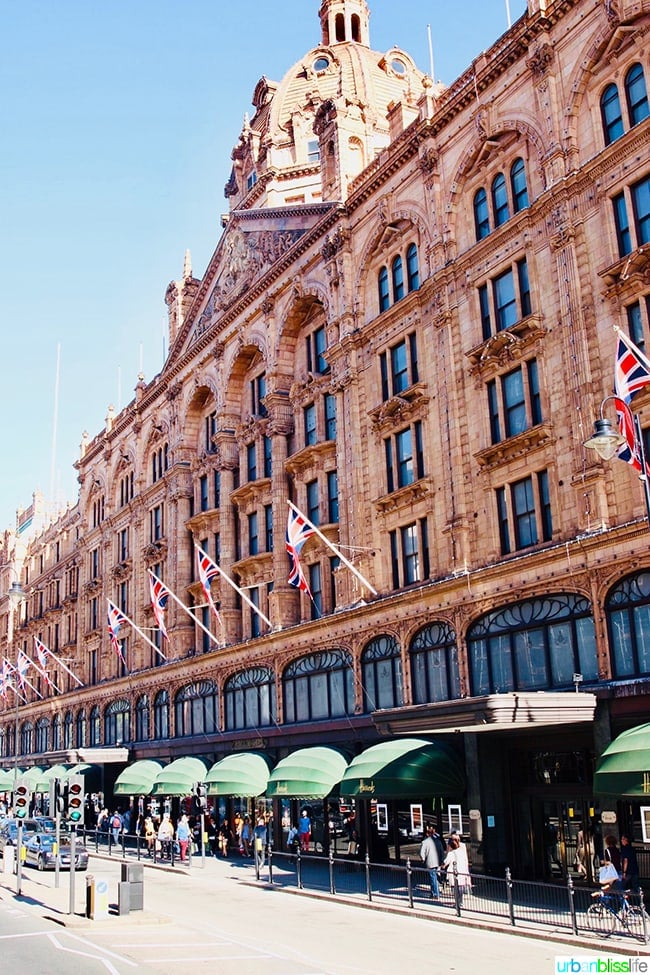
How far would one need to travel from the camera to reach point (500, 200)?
113 feet

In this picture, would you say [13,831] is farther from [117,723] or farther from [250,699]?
[117,723]

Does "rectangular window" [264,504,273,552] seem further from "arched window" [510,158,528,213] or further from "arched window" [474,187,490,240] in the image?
"arched window" [510,158,528,213]

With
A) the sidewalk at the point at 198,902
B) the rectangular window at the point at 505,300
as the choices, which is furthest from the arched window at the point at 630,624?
the rectangular window at the point at 505,300

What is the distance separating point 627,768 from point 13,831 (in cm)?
3273

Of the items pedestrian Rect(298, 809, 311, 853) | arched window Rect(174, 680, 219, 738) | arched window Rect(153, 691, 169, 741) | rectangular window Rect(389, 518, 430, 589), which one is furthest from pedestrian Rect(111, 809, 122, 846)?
rectangular window Rect(389, 518, 430, 589)

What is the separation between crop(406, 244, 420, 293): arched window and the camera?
3850 centimetres

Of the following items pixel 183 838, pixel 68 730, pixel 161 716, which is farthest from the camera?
pixel 68 730

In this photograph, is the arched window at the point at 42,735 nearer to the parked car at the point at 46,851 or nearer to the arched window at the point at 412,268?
the parked car at the point at 46,851

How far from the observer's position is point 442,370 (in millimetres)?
35375

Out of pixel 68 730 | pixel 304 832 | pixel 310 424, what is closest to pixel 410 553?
pixel 310 424

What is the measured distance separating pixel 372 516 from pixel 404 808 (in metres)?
10.8

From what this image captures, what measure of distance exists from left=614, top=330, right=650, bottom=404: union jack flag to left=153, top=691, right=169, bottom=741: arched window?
3978 cm

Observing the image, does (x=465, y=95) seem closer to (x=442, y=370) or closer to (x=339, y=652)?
(x=442, y=370)

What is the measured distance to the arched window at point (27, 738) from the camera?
83262mm
